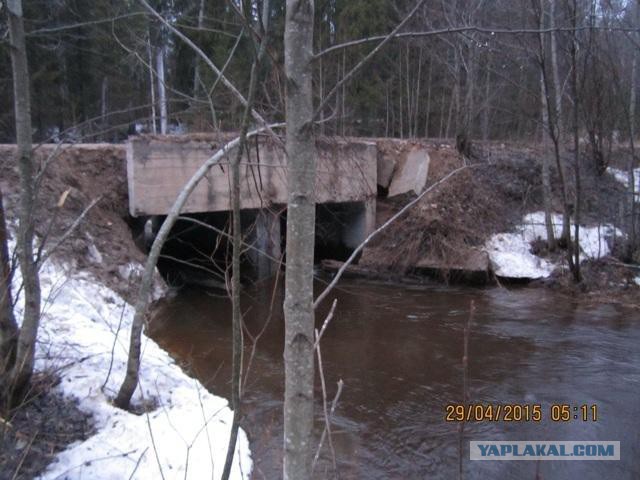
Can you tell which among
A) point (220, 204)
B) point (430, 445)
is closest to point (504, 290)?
point (220, 204)

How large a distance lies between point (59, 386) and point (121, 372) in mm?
729

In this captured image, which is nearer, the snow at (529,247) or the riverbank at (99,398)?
the riverbank at (99,398)

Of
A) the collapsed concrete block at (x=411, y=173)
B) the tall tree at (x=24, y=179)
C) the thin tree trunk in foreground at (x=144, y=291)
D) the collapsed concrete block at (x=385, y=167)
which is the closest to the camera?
the tall tree at (x=24, y=179)

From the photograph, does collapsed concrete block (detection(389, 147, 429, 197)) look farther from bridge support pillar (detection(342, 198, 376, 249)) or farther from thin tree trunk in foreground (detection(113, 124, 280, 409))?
thin tree trunk in foreground (detection(113, 124, 280, 409))

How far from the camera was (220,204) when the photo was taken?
1188cm

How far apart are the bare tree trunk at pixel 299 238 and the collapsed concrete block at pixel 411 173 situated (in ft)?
45.0

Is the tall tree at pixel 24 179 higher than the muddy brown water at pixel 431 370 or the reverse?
higher

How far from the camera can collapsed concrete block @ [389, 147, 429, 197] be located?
49.8 ft

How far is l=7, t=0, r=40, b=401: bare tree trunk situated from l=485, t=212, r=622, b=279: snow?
10715 mm

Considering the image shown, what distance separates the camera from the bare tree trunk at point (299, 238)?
4.95 feet
